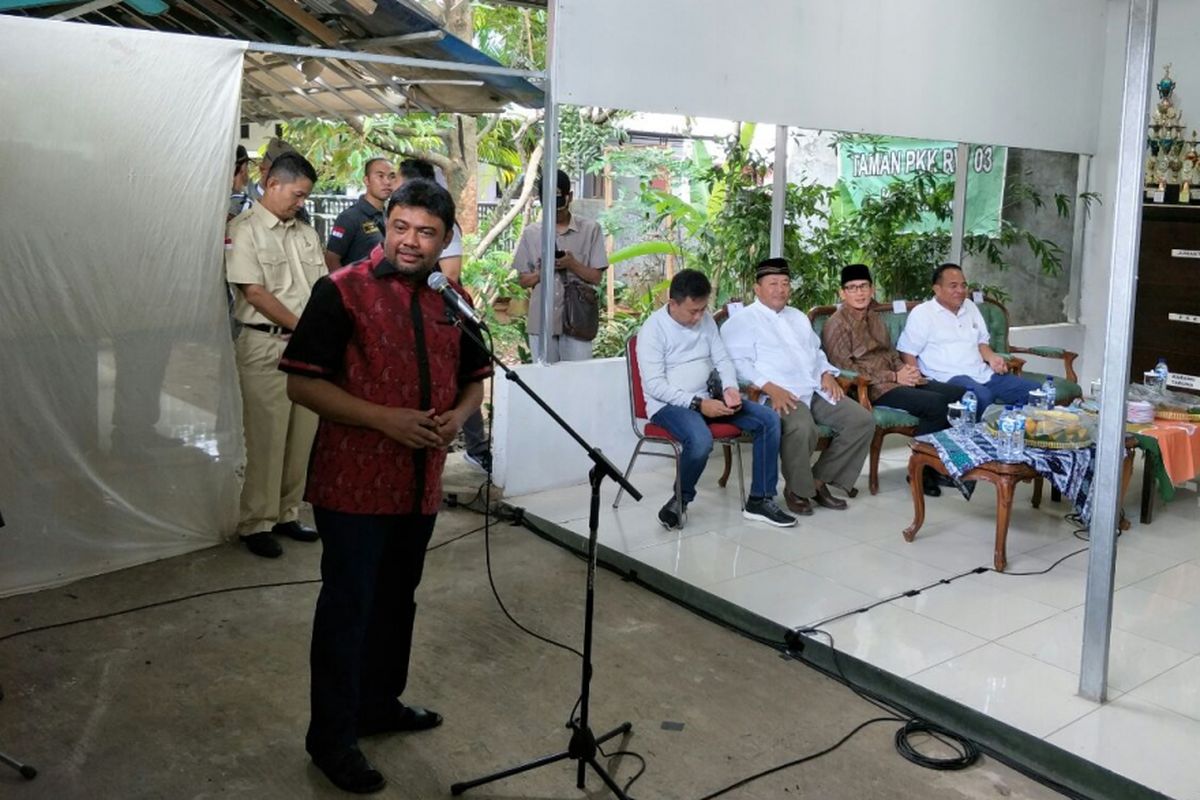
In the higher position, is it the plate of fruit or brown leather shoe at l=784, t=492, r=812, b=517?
the plate of fruit

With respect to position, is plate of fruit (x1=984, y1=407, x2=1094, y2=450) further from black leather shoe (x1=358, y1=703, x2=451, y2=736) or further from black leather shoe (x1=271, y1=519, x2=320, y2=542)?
black leather shoe (x1=271, y1=519, x2=320, y2=542)

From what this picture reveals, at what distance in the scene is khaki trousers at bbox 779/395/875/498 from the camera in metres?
5.03

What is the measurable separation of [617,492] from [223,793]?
295cm

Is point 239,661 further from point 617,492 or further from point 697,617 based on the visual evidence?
point 617,492

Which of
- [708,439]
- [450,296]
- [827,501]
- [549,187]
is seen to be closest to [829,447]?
[827,501]

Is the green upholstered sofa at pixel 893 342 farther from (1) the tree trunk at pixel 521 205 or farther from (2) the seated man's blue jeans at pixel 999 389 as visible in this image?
(1) the tree trunk at pixel 521 205

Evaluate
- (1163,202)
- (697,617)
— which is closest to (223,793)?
(697,617)

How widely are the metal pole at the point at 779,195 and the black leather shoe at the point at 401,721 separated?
398 centimetres

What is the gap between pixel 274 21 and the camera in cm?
491

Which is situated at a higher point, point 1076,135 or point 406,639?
point 1076,135

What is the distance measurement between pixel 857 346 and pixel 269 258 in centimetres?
308

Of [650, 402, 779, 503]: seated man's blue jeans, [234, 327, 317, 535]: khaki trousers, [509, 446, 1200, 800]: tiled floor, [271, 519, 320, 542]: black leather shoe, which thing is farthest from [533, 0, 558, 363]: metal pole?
[271, 519, 320, 542]: black leather shoe

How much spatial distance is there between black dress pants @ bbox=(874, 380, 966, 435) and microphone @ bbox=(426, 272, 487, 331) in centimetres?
346

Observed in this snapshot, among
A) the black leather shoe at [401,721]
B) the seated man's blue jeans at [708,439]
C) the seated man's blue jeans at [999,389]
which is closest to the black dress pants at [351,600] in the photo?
the black leather shoe at [401,721]
